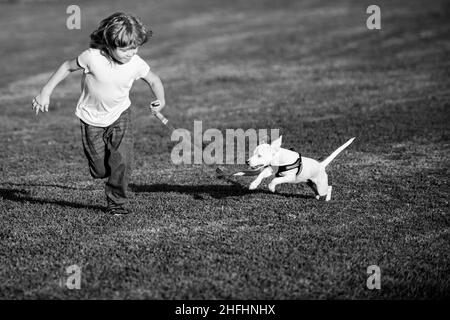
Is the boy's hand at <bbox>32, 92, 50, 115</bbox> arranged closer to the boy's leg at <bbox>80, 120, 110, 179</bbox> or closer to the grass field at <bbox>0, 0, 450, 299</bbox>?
the boy's leg at <bbox>80, 120, 110, 179</bbox>

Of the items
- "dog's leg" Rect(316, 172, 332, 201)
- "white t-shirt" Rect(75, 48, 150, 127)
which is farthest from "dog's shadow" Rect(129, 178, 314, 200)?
"white t-shirt" Rect(75, 48, 150, 127)

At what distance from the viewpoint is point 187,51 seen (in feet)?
93.5

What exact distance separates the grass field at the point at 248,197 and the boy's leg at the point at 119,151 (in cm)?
56

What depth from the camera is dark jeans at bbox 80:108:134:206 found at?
6.95 metres

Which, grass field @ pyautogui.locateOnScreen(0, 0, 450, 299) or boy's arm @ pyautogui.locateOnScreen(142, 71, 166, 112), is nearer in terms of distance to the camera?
grass field @ pyautogui.locateOnScreen(0, 0, 450, 299)

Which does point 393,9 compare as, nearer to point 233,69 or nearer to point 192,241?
point 233,69

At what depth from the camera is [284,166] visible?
7371 mm

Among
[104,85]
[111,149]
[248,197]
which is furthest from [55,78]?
[248,197]

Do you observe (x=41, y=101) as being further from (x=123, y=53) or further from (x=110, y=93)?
(x=123, y=53)

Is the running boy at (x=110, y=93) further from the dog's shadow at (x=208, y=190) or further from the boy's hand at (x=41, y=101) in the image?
the dog's shadow at (x=208, y=190)

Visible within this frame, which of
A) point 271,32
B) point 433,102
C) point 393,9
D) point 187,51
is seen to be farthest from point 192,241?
point 393,9

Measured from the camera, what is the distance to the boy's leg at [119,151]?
6.98 metres

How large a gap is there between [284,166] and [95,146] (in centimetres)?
240

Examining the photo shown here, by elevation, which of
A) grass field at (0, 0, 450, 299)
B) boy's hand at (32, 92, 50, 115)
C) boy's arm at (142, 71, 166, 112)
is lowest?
grass field at (0, 0, 450, 299)
